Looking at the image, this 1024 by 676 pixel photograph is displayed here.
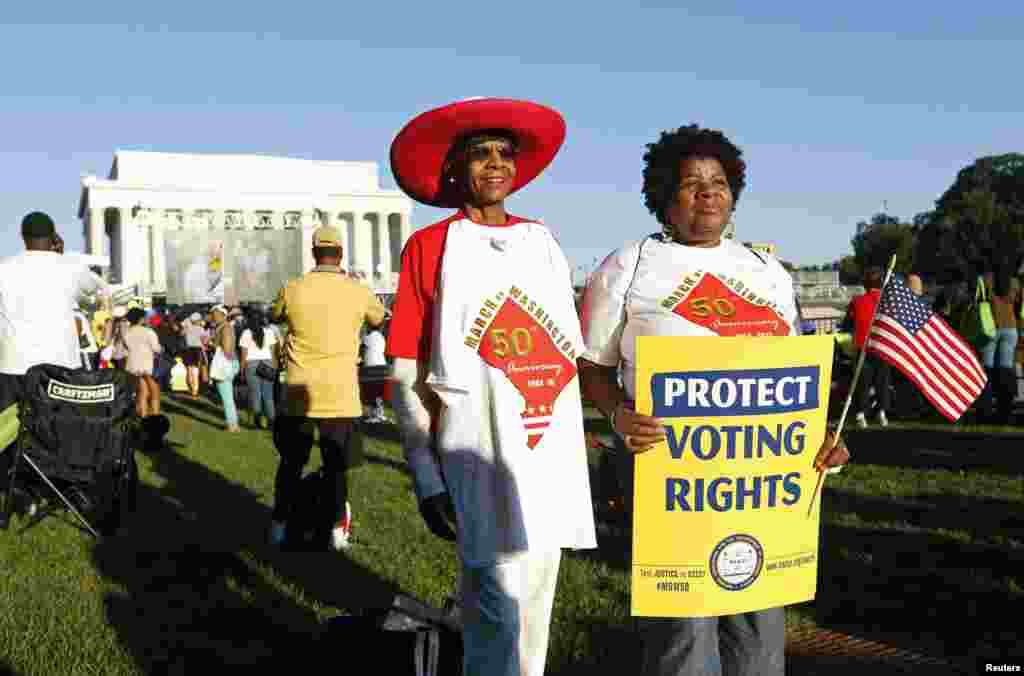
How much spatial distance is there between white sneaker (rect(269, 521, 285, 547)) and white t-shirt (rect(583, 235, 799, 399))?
374 centimetres

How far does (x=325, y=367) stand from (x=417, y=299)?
3.09m

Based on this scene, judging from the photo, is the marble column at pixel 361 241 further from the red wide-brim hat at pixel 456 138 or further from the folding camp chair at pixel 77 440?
the red wide-brim hat at pixel 456 138

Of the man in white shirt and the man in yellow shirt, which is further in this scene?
the man in white shirt

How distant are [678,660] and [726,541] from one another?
36 cm

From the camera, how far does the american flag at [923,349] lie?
3.04 m

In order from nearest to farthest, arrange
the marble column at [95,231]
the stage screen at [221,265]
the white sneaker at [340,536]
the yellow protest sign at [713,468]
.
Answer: the yellow protest sign at [713,468] < the white sneaker at [340,536] < the stage screen at [221,265] < the marble column at [95,231]

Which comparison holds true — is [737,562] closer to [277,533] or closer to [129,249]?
[277,533]

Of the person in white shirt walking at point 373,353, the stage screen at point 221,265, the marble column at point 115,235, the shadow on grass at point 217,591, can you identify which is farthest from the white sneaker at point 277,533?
the marble column at point 115,235

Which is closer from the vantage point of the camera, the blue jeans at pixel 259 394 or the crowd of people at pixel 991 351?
the crowd of people at pixel 991 351

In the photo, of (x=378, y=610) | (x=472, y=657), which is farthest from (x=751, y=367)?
(x=378, y=610)

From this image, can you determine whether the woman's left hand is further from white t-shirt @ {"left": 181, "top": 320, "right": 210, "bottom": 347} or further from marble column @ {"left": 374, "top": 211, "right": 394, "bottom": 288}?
marble column @ {"left": 374, "top": 211, "right": 394, "bottom": 288}

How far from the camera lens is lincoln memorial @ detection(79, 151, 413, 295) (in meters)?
81.9

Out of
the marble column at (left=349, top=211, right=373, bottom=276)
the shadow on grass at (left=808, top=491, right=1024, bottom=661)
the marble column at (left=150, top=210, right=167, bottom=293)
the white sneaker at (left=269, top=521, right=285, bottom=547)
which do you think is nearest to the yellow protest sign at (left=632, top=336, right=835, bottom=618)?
the shadow on grass at (left=808, top=491, right=1024, bottom=661)

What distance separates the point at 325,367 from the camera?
5656mm
